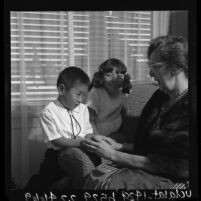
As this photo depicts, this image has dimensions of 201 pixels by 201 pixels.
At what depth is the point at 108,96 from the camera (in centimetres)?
320

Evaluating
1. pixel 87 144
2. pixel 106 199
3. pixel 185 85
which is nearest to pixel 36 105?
pixel 87 144

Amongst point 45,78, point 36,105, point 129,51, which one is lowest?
point 36,105

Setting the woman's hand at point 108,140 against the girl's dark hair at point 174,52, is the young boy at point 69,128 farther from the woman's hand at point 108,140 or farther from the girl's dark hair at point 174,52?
the girl's dark hair at point 174,52

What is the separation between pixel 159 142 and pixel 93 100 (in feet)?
1.91

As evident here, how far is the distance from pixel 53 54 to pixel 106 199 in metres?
1.17

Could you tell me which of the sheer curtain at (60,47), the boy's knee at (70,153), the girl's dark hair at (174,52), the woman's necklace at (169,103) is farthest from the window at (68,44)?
the boy's knee at (70,153)

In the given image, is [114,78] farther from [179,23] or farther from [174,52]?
[179,23]

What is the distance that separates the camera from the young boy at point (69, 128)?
10.4 feet

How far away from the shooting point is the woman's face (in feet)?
10.4

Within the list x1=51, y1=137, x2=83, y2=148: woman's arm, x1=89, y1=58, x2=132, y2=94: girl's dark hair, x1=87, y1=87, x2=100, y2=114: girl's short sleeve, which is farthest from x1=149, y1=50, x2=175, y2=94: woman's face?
x1=51, y1=137, x2=83, y2=148: woman's arm
